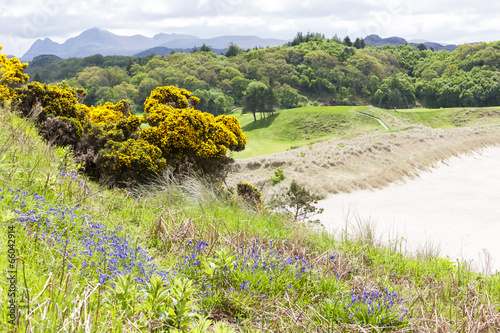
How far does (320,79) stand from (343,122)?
5392 centimetres

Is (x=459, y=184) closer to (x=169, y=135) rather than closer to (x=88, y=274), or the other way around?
(x=169, y=135)

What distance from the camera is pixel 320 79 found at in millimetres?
107812

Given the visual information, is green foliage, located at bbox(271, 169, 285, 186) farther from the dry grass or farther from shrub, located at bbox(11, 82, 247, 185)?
shrub, located at bbox(11, 82, 247, 185)

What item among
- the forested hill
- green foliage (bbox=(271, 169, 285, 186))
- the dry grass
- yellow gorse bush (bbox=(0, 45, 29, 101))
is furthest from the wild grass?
the forested hill

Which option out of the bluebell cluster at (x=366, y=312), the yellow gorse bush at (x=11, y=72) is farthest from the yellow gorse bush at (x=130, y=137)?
the bluebell cluster at (x=366, y=312)

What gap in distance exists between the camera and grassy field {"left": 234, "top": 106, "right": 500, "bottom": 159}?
54.1 m

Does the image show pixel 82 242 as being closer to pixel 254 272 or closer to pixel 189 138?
pixel 254 272

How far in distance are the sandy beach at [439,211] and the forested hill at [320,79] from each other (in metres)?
66.6

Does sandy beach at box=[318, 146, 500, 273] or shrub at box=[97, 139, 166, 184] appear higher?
shrub at box=[97, 139, 166, 184]

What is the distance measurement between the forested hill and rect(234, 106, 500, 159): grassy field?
898 inches

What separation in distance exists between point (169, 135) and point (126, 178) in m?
1.55

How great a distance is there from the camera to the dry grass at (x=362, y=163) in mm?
16953

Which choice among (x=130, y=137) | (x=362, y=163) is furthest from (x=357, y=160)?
(x=130, y=137)

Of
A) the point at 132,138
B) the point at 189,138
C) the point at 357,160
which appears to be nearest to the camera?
the point at 132,138
